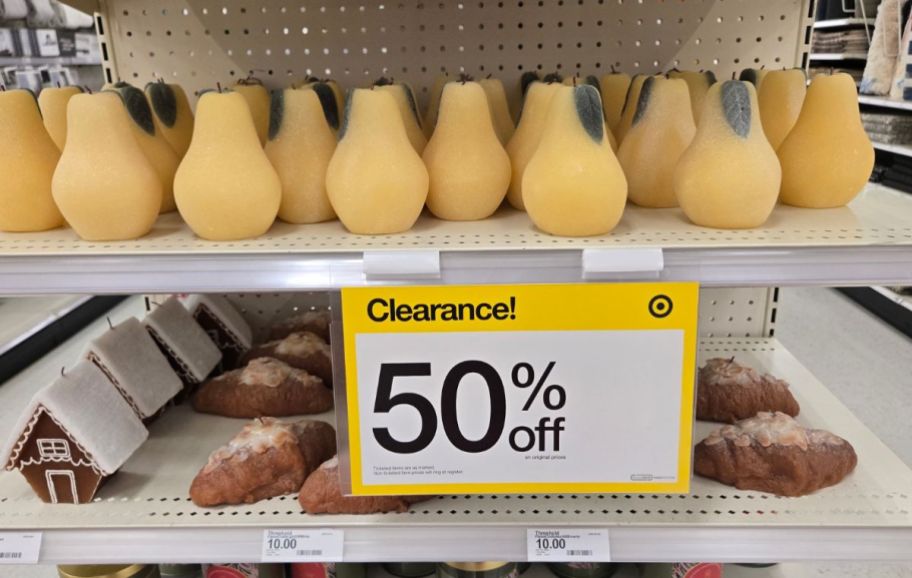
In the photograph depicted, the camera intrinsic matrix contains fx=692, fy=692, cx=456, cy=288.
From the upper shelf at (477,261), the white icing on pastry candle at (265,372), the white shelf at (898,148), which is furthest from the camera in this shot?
the white shelf at (898,148)

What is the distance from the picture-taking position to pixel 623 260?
2.89 ft

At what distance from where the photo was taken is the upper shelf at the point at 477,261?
2.89ft

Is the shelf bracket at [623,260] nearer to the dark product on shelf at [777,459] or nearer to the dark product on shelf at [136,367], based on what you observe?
the dark product on shelf at [777,459]

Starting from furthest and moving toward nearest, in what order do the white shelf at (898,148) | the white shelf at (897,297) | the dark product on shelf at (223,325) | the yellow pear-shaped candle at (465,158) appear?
the white shelf at (898,148) → the white shelf at (897,297) → the dark product on shelf at (223,325) → the yellow pear-shaped candle at (465,158)

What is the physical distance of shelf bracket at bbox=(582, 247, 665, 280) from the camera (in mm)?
880

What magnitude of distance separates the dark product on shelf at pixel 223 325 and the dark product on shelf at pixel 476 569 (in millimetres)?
666

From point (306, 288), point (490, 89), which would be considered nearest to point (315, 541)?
point (306, 288)

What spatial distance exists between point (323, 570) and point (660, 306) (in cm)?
80

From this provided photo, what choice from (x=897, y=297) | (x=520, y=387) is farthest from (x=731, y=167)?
(x=897, y=297)

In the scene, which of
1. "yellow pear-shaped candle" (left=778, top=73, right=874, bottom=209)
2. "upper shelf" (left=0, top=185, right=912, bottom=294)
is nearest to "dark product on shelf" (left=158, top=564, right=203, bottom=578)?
"upper shelf" (left=0, top=185, right=912, bottom=294)

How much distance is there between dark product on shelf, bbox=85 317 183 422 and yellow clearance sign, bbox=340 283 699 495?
0.50 m

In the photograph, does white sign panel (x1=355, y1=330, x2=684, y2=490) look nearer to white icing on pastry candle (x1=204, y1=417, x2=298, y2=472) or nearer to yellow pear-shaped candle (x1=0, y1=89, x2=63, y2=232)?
white icing on pastry candle (x1=204, y1=417, x2=298, y2=472)

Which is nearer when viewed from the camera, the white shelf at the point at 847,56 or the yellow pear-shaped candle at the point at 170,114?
the yellow pear-shaped candle at the point at 170,114

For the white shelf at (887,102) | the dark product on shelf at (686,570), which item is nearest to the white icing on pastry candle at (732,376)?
the dark product on shelf at (686,570)
